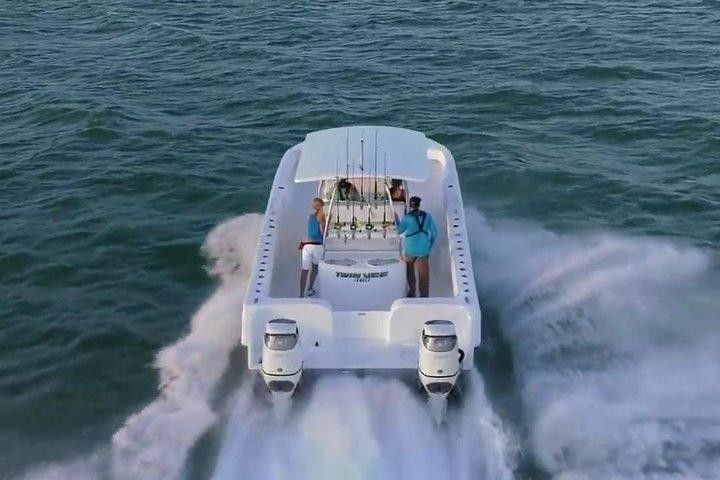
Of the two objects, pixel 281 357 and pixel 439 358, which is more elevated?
pixel 439 358

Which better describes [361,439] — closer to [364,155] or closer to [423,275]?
[423,275]

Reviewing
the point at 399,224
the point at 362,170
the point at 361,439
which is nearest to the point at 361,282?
the point at 399,224

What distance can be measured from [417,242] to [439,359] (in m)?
1.70

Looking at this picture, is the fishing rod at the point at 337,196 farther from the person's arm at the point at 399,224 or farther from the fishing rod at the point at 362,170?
the person's arm at the point at 399,224

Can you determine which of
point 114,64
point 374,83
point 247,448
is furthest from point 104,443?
point 114,64

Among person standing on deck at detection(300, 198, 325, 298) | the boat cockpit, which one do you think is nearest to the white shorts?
person standing on deck at detection(300, 198, 325, 298)

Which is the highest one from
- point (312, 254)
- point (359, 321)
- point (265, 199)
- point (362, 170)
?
point (362, 170)

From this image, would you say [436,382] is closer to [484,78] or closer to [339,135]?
[339,135]

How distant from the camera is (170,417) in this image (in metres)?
8.61

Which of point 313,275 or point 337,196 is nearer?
point 313,275

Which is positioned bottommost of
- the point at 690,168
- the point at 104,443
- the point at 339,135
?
the point at 104,443

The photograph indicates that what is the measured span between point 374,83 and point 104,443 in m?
10.9

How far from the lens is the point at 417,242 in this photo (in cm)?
923

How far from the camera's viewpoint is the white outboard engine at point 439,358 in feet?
25.9
